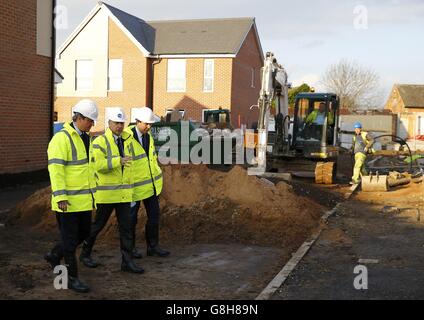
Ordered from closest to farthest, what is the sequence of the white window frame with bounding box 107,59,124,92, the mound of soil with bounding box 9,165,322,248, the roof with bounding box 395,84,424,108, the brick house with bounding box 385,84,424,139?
the mound of soil with bounding box 9,165,322,248 → the white window frame with bounding box 107,59,124,92 → the brick house with bounding box 385,84,424,139 → the roof with bounding box 395,84,424,108

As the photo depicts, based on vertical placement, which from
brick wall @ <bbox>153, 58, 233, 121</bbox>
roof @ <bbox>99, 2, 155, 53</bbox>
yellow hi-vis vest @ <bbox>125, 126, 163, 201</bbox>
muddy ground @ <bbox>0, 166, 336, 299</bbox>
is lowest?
muddy ground @ <bbox>0, 166, 336, 299</bbox>

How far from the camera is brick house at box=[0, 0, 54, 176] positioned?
12.7m

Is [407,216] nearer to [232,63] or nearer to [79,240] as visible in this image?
[79,240]

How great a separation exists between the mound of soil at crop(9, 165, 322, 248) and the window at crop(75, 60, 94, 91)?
2312cm

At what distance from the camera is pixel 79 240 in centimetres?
574

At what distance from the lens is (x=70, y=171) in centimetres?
546

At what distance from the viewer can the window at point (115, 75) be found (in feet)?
103

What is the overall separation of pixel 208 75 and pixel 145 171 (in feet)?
80.9

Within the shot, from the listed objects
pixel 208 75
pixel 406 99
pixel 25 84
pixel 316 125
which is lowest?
pixel 316 125

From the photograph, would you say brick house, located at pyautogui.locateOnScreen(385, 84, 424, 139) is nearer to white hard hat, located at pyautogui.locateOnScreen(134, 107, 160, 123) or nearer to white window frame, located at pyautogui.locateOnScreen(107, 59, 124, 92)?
white window frame, located at pyautogui.locateOnScreen(107, 59, 124, 92)

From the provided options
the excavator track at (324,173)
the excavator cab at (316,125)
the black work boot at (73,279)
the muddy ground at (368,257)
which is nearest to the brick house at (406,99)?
the excavator cab at (316,125)

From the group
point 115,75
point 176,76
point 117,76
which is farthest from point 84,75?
point 176,76

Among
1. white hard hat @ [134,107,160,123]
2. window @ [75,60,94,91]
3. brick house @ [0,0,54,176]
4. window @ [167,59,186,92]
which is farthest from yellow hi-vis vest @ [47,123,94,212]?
window @ [75,60,94,91]

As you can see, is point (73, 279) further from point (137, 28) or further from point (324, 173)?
point (137, 28)
